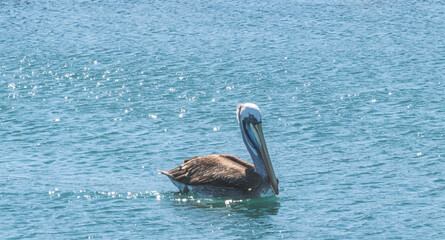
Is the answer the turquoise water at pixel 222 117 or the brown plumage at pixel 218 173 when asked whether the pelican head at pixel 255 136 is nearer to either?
the brown plumage at pixel 218 173

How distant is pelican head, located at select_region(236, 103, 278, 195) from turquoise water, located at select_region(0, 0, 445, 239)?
75 cm

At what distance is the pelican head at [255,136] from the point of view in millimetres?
17203

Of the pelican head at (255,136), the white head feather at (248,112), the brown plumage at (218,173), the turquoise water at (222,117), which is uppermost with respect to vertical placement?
the white head feather at (248,112)

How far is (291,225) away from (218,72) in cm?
1407

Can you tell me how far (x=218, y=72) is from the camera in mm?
28844

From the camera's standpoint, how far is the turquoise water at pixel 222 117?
15945 mm

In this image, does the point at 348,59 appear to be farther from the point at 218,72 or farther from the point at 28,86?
the point at 28,86

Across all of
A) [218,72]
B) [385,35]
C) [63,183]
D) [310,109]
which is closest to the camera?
[63,183]

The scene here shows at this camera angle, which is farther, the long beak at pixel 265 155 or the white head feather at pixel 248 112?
the white head feather at pixel 248 112

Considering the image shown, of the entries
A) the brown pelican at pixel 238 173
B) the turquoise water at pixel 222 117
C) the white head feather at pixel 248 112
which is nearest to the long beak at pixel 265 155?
the brown pelican at pixel 238 173

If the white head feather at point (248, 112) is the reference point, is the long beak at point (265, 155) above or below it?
below

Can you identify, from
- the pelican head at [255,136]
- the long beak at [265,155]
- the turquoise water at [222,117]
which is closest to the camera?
the turquoise water at [222,117]

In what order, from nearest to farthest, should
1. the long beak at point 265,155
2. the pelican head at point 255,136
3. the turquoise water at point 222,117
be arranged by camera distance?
the turquoise water at point 222,117, the long beak at point 265,155, the pelican head at point 255,136

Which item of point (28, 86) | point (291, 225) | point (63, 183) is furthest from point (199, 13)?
point (291, 225)
